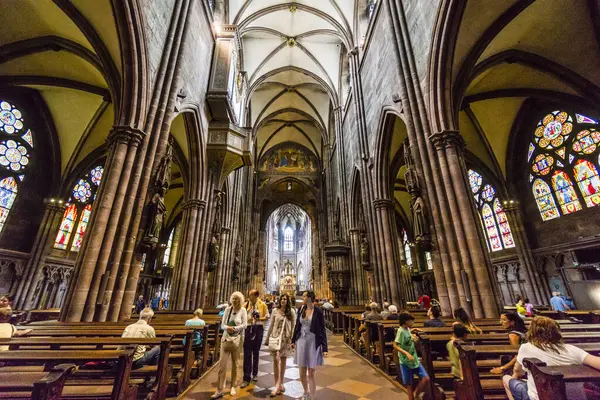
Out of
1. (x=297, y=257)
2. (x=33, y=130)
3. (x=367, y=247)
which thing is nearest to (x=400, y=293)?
(x=367, y=247)

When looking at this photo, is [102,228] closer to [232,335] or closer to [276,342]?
[232,335]

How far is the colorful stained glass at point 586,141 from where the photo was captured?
9.85 metres

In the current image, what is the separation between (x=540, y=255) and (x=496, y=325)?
1069 centimetres

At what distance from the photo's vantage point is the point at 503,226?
1352cm

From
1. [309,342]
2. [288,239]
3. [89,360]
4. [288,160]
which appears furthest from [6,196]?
[288,239]

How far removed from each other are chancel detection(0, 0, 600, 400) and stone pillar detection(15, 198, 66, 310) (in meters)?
0.07

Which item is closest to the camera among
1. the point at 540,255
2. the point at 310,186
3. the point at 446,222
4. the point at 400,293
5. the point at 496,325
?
the point at 496,325

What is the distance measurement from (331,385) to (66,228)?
1608 centimetres

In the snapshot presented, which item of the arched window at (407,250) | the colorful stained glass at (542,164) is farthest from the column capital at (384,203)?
the arched window at (407,250)

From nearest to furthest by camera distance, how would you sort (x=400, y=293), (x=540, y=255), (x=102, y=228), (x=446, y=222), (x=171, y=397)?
(x=171, y=397) → (x=102, y=228) → (x=446, y=222) → (x=400, y=293) → (x=540, y=255)

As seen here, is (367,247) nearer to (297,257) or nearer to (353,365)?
(353,365)

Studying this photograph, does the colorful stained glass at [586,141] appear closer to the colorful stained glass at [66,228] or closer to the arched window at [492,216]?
the arched window at [492,216]

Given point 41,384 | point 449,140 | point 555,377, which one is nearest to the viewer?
point 41,384

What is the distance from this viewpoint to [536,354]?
6.35 feet
